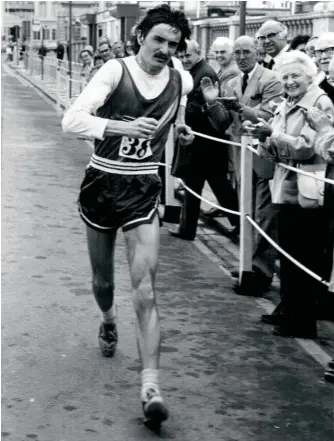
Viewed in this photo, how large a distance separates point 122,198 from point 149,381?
1014 mm

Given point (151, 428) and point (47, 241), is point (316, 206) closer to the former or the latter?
point (151, 428)

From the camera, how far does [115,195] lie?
521 centimetres

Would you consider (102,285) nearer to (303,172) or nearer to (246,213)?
(303,172)

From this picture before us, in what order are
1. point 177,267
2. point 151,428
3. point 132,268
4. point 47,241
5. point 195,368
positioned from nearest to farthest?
point 151,428, point 132,268, point 195,368, point 177,267, point 47,241

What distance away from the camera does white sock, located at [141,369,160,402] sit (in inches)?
187

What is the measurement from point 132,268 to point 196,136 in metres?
4.91

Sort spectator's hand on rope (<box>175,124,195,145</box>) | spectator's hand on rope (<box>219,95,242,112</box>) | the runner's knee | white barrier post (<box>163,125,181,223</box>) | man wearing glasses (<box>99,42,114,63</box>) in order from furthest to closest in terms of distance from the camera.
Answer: man wearing glasses (<box>99,42,114,63</box>), white barrier post (<box>163,125,181,223</box>), spectator's hand on rope (<box>219,95,242,112</box>), spectator's hand on rope (<box>175,124,195,145</box>), the runner's knee

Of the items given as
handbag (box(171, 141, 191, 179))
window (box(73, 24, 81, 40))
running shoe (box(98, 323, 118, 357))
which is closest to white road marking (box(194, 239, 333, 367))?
running shoe (box(98, 323, 118, 357))

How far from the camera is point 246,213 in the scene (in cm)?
784

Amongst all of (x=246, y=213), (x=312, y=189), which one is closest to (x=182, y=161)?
(x=246, y=213)

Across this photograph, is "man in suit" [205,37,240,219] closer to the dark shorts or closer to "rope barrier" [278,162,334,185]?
"rope barrier" [278,162,334,185]

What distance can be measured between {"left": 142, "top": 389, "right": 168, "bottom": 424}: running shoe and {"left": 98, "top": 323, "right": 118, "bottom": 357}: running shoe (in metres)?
1.19

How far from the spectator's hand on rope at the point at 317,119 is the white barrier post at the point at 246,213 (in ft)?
6.39

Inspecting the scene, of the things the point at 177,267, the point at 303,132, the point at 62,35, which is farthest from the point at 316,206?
the point at 62,35
